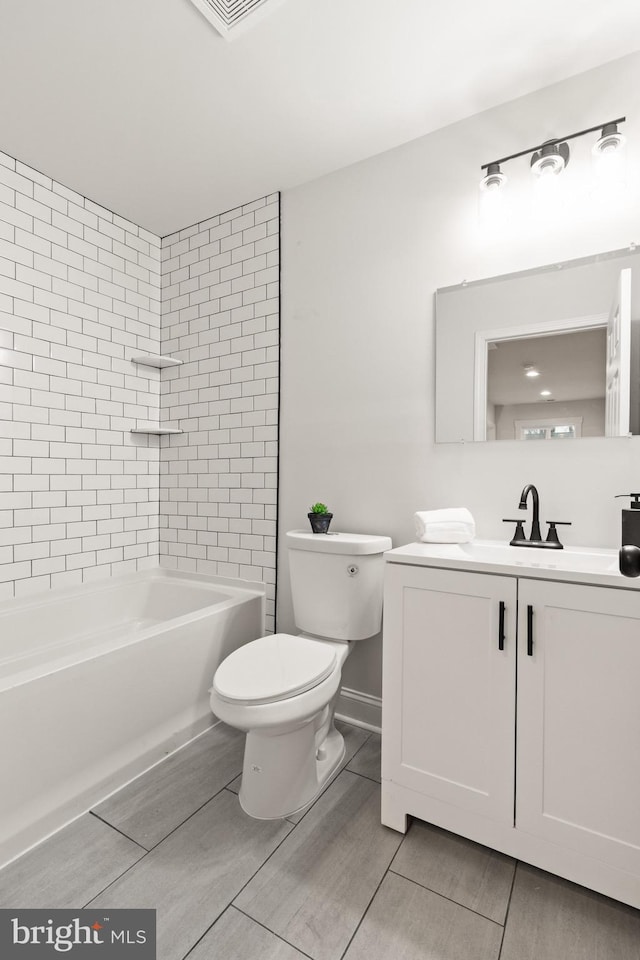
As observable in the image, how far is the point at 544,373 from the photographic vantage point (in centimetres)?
172

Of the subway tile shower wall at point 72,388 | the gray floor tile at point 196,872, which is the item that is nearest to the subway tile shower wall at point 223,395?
the subway tile shower wall at point 72,388

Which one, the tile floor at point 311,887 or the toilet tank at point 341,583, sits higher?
the toilet tank at point 341,583

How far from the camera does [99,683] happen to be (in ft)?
5.42

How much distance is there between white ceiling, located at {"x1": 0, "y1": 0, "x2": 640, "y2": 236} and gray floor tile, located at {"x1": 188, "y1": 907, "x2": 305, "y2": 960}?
2.56 m

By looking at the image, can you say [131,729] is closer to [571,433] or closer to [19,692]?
[19,692]

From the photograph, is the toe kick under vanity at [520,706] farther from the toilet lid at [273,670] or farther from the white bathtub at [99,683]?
the white bathtub at [99,683]

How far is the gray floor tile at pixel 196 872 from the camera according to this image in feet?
3.90

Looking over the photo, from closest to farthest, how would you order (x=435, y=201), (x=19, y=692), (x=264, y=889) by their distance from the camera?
(x=264, y=889)
(x=19, y=692)
(x=435, y=201)

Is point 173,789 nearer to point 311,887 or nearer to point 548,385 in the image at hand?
point 311,887

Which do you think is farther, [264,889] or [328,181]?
[328,181]

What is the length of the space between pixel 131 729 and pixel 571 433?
194 cm

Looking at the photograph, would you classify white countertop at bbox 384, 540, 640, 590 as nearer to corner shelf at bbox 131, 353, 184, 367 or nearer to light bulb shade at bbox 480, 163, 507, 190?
light bulb shade at bbox 480, 163, 507, 190

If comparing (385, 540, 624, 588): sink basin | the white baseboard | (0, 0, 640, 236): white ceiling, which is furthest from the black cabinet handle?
(0, 0, 640, 236): white ceiling

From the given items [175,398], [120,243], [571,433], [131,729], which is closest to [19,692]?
[131,729]
